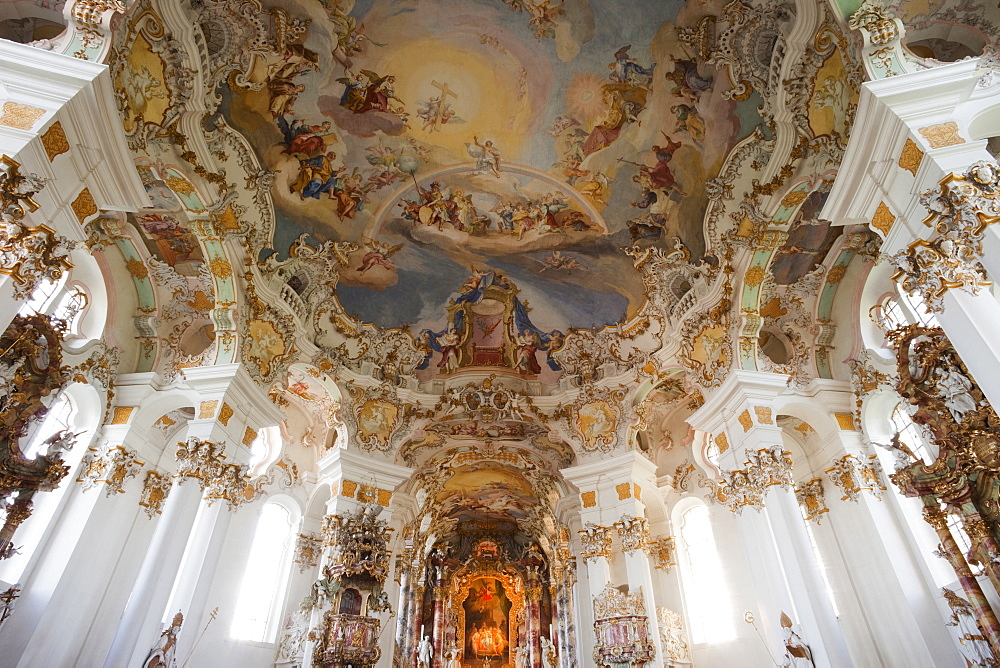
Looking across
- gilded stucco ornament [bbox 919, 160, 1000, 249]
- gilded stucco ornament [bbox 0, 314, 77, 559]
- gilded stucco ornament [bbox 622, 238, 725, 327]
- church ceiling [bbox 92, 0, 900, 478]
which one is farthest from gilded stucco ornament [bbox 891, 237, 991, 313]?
gilded stucco ornament [bbox 0, 314, 77, 559]

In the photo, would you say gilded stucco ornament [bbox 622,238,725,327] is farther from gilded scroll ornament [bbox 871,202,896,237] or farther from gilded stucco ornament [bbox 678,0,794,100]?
gilded scroll ornament [bbox 871,202,896,237]

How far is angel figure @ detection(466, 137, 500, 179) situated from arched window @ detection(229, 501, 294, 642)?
10501 mm

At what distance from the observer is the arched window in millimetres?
14359

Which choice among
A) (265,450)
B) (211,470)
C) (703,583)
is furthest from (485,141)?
(703,583)

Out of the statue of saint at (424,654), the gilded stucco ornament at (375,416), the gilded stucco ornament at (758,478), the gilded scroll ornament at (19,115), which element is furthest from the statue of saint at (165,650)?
the statue of saint at (424,654)

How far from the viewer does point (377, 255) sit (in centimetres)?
1516

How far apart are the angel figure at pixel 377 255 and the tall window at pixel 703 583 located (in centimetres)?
1053

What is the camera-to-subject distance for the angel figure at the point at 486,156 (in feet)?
44.2

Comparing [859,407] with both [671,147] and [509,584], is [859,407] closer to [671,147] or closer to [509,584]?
[671,147]

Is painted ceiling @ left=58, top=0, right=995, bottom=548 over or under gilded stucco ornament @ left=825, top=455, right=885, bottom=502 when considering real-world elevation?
over

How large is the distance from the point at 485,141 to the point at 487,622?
86.6 feet

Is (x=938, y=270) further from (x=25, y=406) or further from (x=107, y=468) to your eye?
(x=107, y=468)

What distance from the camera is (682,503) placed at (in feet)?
52.6

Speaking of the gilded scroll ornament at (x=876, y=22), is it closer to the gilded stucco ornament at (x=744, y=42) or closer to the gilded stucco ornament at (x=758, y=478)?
the gilded stucco ornament at (x=744, y=42)
